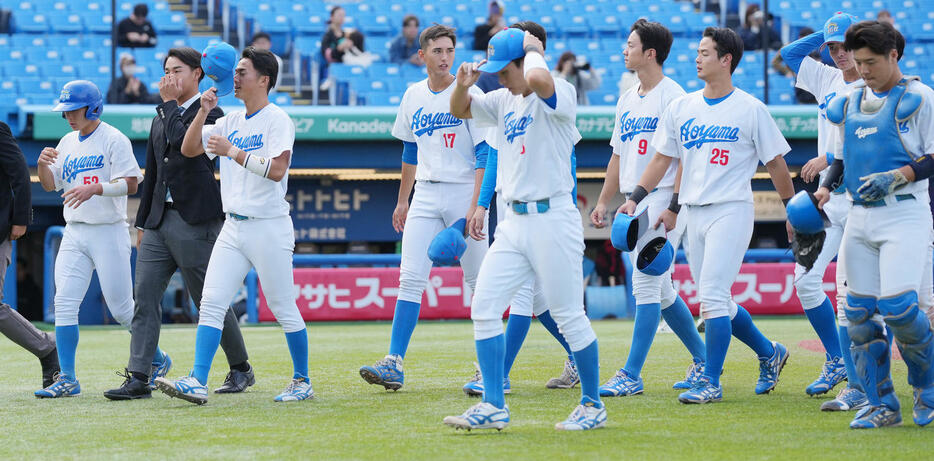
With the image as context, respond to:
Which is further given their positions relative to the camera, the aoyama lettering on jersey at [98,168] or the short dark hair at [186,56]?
the aoyama lettering on jersey at [98,168]

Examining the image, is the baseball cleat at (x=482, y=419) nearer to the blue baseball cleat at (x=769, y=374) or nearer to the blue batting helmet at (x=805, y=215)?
the blue batting helmet at (x=805, y=215)

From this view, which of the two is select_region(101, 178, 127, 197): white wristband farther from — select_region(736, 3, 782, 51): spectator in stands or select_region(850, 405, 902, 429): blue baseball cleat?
select_region(736, 3, 782, 51): spectator in stands

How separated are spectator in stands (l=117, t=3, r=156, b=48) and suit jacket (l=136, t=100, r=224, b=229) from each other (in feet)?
37.5

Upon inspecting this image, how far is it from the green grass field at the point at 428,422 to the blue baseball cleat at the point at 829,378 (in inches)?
4.4

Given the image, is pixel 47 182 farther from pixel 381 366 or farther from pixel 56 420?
pixel 381 366

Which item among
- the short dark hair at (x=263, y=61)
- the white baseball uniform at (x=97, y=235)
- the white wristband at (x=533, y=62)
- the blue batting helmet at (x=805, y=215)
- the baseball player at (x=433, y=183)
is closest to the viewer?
the white wristband at (x=533, y=62)

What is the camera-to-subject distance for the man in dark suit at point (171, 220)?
6.46m

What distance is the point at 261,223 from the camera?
6.11 m

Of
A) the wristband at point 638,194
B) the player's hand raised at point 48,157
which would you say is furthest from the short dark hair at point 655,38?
the player's hand raised at point 48,157

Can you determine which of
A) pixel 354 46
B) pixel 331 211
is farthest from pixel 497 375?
pixel 354 46

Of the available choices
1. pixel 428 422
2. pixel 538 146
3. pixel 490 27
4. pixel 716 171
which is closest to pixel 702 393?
pixel 716 171

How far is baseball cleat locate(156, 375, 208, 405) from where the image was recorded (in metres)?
5.71

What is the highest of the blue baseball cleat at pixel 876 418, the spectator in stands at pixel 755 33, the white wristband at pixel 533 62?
the spectator in stands at pixel 755 33

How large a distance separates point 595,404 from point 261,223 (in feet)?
6.85
